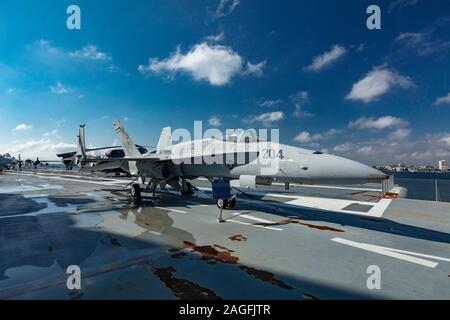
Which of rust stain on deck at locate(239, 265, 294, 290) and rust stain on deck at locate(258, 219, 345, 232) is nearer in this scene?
rust stain on deck at locate(239, 265, 294, 290)

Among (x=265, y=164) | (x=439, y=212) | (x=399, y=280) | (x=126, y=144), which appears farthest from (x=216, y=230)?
(x=126, y=144)

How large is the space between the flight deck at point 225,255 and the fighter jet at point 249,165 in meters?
1.43

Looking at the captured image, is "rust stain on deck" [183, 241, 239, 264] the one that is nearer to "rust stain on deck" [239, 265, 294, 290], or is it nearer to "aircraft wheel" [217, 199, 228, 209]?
"rust stain on deck" [239, 265, 294, 290]

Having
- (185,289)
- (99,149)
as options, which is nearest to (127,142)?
(99,149)

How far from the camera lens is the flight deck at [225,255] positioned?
3.45 m

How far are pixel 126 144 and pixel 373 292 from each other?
16.2 metres

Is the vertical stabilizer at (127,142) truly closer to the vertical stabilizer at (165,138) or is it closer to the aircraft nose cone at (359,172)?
the vertical stabilizer at (165,138)

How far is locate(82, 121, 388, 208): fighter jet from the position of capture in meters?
6.05

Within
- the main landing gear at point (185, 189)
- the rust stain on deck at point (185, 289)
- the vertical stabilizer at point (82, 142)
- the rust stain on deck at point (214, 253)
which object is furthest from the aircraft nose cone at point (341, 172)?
the vertical stabilizer at point (82, 142)

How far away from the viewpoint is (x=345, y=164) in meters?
6.02

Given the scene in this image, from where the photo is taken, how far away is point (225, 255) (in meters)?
4.77

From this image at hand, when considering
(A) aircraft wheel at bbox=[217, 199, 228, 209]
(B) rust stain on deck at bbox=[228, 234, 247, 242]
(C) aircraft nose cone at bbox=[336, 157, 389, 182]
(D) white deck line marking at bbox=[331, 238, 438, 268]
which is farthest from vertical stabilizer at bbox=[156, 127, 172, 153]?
(D) white deck line marking at bbox=[331, 238, 438, 268]

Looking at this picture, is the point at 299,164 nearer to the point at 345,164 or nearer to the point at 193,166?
the point at 345,164

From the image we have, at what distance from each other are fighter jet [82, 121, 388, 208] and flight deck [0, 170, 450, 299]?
1.43 metres
